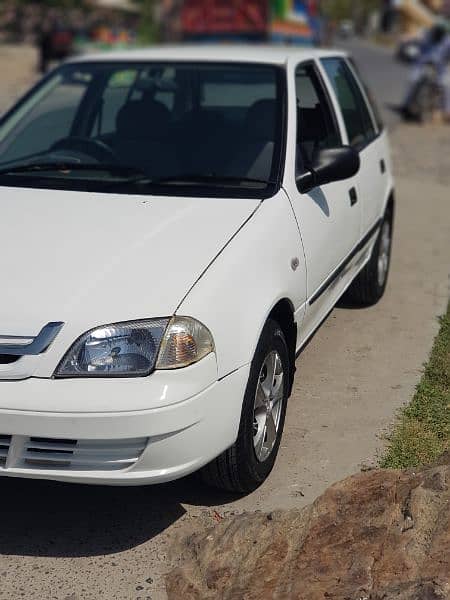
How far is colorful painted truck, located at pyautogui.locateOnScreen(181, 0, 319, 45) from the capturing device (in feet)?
80.0

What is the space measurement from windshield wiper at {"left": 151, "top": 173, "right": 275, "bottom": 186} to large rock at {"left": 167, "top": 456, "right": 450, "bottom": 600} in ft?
4.69

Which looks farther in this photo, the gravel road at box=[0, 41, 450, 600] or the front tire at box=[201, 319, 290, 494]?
the front tire at box=[201, 319, 290, 494]

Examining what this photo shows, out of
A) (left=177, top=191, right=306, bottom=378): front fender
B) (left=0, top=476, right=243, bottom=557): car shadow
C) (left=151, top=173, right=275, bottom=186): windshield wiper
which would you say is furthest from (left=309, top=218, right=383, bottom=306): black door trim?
(left=0, top=476, right=243, bottom=557): car shadow

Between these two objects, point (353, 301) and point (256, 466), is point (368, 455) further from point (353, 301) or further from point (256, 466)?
point (353, 301)

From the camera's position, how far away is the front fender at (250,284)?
3414 mm

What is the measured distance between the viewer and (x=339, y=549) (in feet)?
10.6

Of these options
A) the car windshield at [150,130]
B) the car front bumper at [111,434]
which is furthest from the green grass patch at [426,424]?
the car windshield at [150,130]

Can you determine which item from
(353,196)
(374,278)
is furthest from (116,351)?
(374,278)

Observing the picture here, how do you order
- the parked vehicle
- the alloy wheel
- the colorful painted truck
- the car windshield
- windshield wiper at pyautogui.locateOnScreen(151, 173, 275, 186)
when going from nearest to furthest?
the alloy wheel, windshield wiper at pyautogui.locateOnScreen(151, 173, 275, 186), the car windshield, the parked vehicle, the colorful painted truck

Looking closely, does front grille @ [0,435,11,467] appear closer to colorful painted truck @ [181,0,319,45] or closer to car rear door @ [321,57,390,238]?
car rear door @ [321,57,390,238]

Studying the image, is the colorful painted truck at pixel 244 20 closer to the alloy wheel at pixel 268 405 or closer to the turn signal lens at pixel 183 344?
the alloy wheel at pixel 268 405

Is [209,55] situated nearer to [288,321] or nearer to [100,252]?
[288,321]

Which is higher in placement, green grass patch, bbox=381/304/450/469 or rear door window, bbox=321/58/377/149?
rear door window, bbox=321/58/377/149

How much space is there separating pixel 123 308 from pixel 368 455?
1484mm
